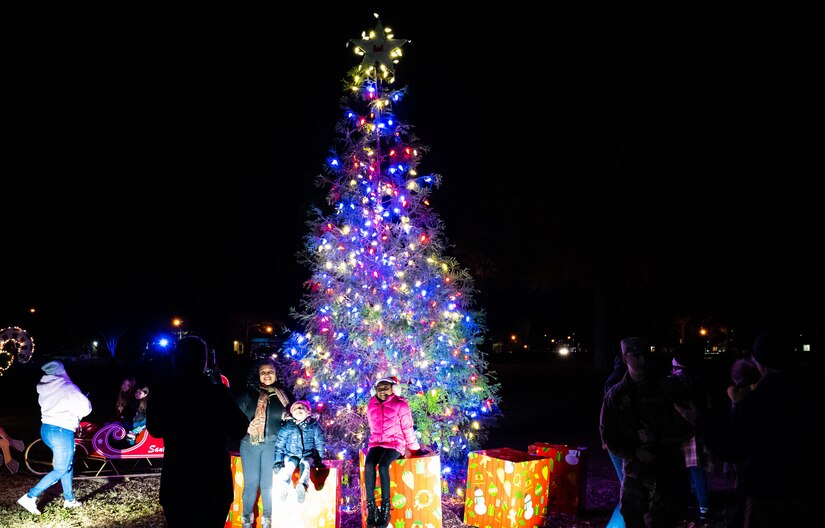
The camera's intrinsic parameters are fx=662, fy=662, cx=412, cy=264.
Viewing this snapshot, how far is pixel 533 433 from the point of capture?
14.4 m

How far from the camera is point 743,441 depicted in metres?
3.35

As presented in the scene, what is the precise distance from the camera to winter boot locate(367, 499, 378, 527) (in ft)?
22.1

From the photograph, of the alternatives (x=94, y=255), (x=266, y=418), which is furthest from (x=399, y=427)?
(x=94, y=255)

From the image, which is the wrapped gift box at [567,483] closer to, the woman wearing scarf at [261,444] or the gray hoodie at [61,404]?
the woman wearing scarf at [261,444]

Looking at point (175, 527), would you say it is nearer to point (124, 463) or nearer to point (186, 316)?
point (124, 463)

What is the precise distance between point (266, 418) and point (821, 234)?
2153cm

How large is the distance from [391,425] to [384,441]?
0.58 ft

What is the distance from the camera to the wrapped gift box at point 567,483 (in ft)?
25.0

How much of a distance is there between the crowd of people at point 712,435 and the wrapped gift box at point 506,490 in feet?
3.28

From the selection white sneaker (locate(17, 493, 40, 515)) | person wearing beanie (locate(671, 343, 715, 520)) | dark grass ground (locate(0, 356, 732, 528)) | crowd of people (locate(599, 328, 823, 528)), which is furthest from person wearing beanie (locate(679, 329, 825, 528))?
white sneaker (locate(17, 493, 40, 515))

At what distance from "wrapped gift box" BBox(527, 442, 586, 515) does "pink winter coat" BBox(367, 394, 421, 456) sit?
1.81 metres

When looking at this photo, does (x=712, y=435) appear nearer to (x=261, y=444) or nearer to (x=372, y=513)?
(x=372, y=513)

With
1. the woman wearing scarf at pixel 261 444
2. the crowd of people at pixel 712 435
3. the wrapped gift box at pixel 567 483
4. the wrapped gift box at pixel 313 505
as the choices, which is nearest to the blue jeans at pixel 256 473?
the woman wearing scarf at pixel 261 444

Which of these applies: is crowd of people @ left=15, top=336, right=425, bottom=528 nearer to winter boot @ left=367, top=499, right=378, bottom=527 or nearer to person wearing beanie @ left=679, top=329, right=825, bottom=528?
winter boot @ left=367, top=499, right=378, bottom=527
